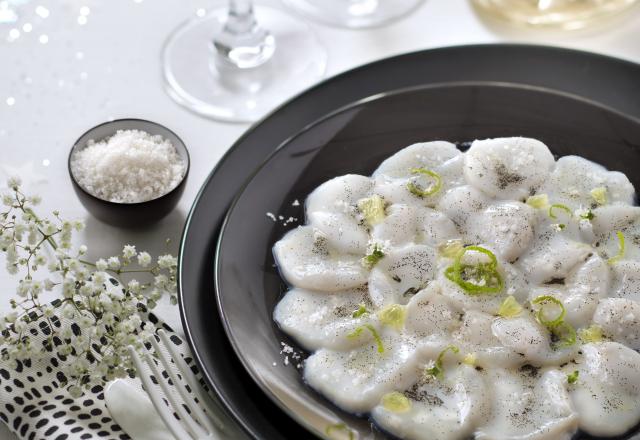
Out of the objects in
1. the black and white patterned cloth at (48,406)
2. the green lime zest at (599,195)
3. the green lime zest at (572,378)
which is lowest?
the black and white patterned cloth at (48,406)

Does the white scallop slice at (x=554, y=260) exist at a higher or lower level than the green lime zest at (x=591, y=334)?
higher

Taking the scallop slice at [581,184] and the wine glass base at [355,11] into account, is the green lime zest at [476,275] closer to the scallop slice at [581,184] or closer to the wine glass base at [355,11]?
the scallop slice at [581,184]

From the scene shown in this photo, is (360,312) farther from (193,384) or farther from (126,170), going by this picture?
(126,170)

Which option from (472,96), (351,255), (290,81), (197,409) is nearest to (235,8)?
(290,81)

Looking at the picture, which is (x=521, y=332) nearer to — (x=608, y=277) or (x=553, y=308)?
(x=553, y=308)

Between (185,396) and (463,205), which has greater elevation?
(463,205)

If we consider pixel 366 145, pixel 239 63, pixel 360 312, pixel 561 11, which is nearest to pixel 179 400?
pixel 360 312

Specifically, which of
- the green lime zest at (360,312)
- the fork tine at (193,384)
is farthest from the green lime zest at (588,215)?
the fork tine at (193,384)
